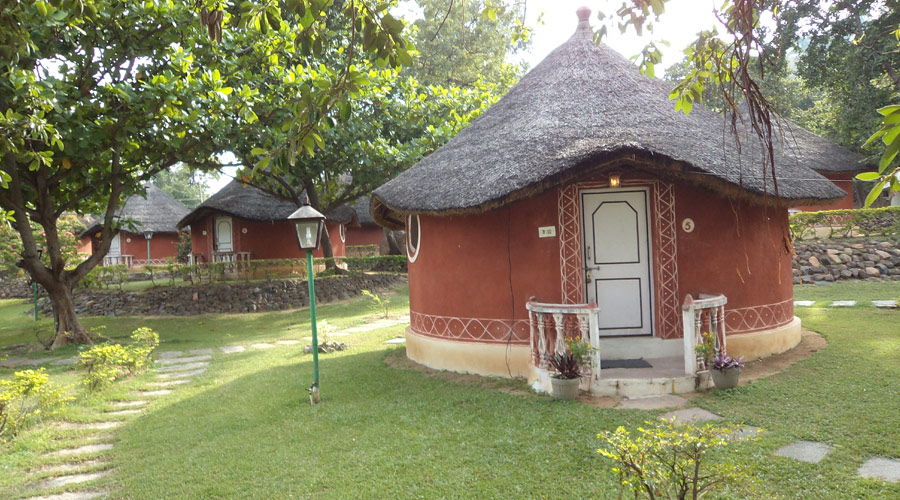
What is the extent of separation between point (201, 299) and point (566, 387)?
13.8m

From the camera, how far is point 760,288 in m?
7.04

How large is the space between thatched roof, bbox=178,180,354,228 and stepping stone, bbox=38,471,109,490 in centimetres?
1583

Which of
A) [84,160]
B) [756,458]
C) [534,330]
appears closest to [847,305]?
[534,330]

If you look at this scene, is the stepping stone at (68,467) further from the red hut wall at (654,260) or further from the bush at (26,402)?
the red hut wall at (654,260)

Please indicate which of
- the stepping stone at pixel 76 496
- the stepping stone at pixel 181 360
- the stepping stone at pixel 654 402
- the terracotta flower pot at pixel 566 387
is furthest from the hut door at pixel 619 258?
the stepping stone at pixel 181 360

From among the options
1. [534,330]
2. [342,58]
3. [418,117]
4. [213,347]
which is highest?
[342,58]

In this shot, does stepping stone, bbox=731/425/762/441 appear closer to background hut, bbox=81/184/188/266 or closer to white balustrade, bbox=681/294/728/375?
white balustrade, bbox=681/294/728/375

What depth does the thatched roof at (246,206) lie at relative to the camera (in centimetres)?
2033

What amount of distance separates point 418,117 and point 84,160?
804cm

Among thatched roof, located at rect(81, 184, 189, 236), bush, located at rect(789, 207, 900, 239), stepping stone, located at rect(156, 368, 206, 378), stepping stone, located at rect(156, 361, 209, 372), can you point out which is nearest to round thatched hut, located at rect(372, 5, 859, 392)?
stepping stone, located at rect(156, 368, 206, 378)

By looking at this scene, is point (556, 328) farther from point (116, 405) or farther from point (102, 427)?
point (116, 405)

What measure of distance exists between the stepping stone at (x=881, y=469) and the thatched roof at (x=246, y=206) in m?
18.1

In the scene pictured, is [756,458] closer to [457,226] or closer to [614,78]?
[457,226]

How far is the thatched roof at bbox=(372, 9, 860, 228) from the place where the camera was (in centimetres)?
597
